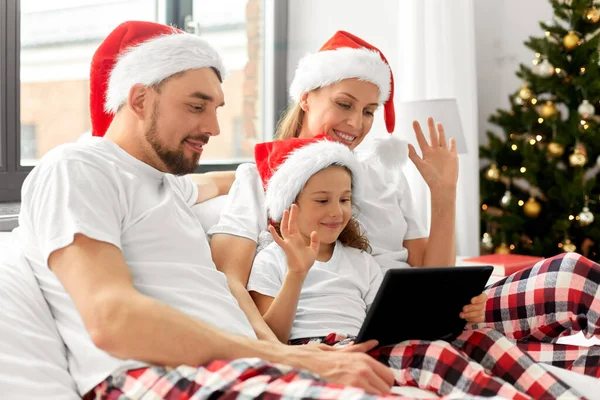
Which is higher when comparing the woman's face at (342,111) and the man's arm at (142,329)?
the woman's face at (342,111)

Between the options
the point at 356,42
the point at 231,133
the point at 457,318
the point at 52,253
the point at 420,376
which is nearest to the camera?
the point at 52,253

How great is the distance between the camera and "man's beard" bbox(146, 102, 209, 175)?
5.31 ft

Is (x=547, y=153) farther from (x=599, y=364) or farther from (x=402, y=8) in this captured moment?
(x=599, y=364)

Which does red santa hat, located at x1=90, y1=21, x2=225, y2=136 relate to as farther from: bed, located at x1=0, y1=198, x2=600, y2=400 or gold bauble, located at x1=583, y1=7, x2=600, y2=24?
gold bauble, located at x1=583, y1=7, x2=600, y2=24

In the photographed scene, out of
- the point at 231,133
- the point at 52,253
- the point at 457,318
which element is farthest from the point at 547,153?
the point at 52,253

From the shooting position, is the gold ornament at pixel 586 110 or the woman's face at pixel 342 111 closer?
the woman's face at pixel 342 111

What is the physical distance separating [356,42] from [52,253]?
148 cm

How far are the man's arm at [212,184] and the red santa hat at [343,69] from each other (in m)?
0.37

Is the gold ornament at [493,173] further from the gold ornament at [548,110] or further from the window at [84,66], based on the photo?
the window at [84,66]

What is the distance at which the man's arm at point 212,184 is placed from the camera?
2.11 metres

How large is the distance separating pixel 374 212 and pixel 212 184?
1.53 feet

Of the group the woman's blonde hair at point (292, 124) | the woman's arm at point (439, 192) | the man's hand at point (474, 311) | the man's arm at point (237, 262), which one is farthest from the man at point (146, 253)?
the woman's arm at point (439, 192)

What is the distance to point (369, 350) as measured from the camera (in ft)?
5.14

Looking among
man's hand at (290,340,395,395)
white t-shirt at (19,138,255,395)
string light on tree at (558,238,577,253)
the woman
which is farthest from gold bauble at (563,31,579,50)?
man's hand at (290,340,395,395)
